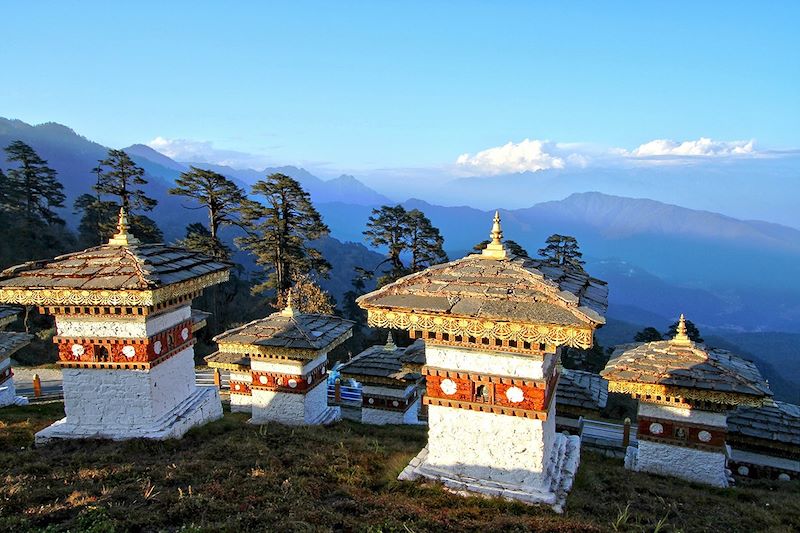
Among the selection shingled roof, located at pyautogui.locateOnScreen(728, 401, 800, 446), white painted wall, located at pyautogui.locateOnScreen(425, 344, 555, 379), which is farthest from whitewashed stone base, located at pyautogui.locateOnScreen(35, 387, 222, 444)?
shingled roof, located at pyautogui.locateOnScreen(728, 401, 800, 446)

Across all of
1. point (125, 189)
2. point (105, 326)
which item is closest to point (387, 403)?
point (105, 326)

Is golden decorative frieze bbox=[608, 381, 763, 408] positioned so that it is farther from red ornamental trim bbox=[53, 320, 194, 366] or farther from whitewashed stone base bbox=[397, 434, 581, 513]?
red ornamental trim bbox=[53, 320, 194, 366]

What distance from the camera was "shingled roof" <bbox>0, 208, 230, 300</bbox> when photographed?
9477 mm

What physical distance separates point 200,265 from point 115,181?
23.5 meters

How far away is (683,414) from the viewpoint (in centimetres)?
1123

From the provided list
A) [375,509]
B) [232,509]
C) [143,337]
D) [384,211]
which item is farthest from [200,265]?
[384,211]

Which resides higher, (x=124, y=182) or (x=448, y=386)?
(x=124, y=182)

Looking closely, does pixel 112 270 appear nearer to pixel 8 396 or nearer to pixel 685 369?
pixel 8 396

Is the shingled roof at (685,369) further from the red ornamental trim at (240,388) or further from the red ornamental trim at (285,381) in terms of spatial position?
the red ornamental trim at (240,388)

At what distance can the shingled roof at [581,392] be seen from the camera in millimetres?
12867

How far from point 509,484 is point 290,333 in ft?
24.1

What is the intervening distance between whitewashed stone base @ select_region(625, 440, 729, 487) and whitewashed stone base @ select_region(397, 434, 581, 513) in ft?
12.6

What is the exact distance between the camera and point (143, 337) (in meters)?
10.0

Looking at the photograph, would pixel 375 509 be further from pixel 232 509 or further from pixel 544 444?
pixel 544 444
